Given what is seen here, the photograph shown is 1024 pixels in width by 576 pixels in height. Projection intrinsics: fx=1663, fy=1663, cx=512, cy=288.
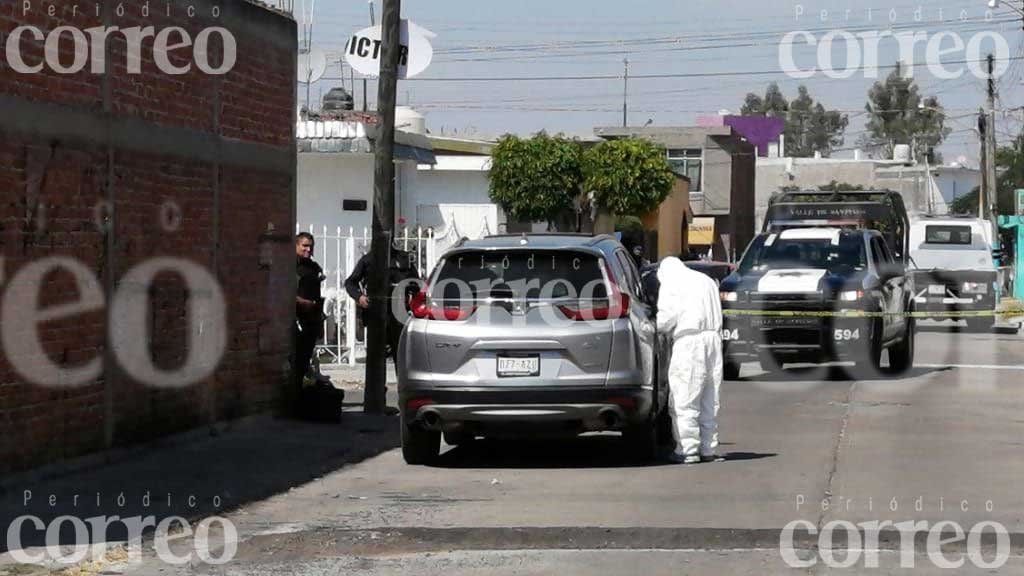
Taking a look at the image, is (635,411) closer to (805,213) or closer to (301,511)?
(301,511)

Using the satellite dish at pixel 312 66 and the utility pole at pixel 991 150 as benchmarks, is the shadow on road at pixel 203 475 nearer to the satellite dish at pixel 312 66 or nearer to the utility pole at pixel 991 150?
the satellite dish at pixel 312 66

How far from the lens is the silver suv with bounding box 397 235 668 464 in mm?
12711

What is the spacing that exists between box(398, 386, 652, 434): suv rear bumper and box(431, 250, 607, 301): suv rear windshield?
2.44ft

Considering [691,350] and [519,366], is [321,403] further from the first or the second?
[691,350]

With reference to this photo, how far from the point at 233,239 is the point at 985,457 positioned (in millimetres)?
6892

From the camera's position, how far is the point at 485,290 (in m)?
12.9

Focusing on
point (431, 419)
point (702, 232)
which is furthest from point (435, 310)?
point (702, 232)

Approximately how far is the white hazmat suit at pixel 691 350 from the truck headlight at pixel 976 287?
23147 millimetres

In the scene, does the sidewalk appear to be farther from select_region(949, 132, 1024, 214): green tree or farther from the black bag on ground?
select_region(949, 132, 1024, 214): green tree

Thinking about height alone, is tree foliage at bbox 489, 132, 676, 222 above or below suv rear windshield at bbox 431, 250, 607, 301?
above

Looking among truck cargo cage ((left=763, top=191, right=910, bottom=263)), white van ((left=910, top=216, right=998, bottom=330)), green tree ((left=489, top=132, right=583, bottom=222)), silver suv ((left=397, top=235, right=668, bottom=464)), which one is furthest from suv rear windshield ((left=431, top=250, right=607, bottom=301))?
green tree ((left=489, top=132, right=583, bottom=222))

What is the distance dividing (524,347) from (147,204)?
3.37 meters

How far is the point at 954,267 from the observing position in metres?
35.8

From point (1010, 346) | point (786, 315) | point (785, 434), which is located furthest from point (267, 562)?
point (1010, 346)
